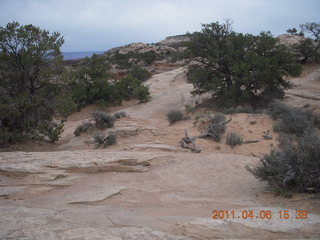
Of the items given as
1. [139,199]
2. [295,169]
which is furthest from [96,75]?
[295,169]

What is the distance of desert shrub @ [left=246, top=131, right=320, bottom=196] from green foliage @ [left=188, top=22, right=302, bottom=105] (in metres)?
11.1

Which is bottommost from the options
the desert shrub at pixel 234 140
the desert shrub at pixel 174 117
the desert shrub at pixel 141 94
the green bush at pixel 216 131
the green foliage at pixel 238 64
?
the desert shrub at pixel 234 140

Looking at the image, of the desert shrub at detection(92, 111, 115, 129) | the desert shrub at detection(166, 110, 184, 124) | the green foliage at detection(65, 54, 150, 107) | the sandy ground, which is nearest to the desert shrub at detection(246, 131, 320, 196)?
the sandy ground

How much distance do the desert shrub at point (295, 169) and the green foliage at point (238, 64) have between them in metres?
11.1

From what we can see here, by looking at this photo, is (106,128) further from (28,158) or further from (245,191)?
(245,191)

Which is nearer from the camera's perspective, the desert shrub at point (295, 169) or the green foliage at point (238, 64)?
the desert shrub at point (295, 169)

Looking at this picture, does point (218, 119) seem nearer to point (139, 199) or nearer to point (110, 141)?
point (110, 141)

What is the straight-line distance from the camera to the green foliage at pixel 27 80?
9.06m

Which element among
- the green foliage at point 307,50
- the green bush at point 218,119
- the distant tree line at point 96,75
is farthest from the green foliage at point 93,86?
the green foliage at point 307,50

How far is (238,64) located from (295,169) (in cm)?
1212

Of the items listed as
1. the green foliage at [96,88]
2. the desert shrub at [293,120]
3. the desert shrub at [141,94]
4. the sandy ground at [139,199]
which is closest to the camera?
the sandy ground at [139,199]

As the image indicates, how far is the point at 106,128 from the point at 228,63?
30.1 ft
